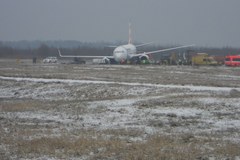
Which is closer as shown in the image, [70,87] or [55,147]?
[55,147]

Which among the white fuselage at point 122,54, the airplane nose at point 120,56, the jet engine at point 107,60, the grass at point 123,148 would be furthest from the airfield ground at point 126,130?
the jet engine at point 107,60

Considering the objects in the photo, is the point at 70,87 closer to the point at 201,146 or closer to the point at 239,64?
the point at 201,146

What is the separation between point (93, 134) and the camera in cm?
1323

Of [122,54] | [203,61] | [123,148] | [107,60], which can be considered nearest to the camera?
[123,148]

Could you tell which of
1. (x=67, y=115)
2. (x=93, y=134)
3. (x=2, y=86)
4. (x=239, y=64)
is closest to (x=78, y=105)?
(x=67, y=115)

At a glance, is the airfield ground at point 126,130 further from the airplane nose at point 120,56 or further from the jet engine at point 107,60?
the jet engine at point 107,60

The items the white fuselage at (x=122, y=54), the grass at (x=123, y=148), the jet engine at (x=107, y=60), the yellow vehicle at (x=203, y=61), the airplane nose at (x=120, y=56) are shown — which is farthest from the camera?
the jet engine at (x=107, y=60)

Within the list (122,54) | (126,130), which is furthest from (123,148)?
(122,54)

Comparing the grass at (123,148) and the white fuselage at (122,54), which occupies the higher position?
the white fuselage at (122,54)

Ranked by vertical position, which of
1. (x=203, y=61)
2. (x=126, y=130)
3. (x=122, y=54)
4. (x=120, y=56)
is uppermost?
(x=122, y=54)

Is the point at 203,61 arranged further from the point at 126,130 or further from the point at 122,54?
the point at 126,130

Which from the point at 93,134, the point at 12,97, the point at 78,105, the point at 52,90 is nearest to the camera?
the point at 93,134

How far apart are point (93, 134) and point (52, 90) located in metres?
17.6

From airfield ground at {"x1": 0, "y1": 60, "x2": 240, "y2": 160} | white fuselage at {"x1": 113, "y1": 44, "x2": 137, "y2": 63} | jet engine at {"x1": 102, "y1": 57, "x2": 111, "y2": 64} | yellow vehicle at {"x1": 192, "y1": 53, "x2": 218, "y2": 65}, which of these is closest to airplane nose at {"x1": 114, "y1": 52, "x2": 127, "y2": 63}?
white fuselage at {"x1": 113, "y1": 44, "x2": 137, "y2": 63}
